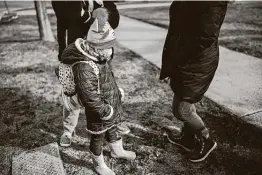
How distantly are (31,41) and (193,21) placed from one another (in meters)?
5.76

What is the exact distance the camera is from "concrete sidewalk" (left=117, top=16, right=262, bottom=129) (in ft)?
12.1

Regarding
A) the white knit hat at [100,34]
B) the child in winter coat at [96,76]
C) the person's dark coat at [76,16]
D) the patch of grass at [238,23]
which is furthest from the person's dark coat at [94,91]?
the patch of grass at [238,23]

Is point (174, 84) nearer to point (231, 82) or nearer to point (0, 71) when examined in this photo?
point (231, 82)

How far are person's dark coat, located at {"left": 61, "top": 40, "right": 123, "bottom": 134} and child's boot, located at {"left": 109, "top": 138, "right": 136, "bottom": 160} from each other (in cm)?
31

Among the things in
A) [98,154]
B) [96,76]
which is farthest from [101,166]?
[96,76]

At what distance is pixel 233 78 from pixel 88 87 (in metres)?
3.02

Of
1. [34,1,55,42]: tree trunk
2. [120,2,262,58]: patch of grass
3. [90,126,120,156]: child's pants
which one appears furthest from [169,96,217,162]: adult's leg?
[34,1,55,42]: tree trunk

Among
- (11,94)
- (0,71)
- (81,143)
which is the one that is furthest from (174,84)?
(0,71)

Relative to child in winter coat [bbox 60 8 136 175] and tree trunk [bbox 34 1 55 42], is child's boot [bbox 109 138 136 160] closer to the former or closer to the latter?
child in winter coat [bbox 60 8 136 175]

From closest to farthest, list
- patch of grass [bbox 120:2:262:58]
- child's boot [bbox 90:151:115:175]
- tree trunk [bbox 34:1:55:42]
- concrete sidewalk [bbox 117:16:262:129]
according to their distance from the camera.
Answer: child's boot [bbox 90:151:115:175] < concrete sidewalk [bbox 117:16:262:129] < patch of grass [bbox 120:2:262:58] < tree trunk [bbox 34:1:55:42]

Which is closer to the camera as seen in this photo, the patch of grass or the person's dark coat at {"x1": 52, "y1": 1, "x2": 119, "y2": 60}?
the person's dark coat at {"x1": 52, "y1": 1, "x2": 119, "y2": 60}

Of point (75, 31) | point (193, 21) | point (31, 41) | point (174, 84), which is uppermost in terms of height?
point (193, 21)

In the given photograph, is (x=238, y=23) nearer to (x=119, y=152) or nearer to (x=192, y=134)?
(x=192, y=134)

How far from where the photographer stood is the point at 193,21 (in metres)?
2.27
